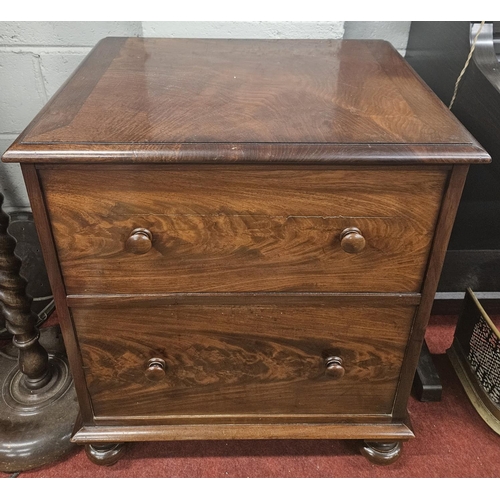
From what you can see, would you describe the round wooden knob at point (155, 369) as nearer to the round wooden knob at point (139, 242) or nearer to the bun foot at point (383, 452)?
the round wooden knob at point (139, 242)

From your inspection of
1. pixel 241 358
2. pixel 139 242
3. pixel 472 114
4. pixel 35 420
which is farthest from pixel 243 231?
pixel 35 420

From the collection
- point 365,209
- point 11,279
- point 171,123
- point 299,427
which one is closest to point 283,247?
point 365,209

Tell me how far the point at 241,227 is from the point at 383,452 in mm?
552

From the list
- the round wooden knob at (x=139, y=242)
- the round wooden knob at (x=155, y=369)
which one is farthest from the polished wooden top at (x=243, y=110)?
the round wooden knob at (x=155, y=369)

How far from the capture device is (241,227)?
0.67 m

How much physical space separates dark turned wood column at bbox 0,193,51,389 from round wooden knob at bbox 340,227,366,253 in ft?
1.84

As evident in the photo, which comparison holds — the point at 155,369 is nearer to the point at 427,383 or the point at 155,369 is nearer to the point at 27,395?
the point at 27,395

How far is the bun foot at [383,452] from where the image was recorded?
927 millimetres

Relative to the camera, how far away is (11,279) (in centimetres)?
86

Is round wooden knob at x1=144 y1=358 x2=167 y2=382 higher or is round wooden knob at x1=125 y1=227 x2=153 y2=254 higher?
round wooden knob at x1=125 y1=227 x2=153 y2=254

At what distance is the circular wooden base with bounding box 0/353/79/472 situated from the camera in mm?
916

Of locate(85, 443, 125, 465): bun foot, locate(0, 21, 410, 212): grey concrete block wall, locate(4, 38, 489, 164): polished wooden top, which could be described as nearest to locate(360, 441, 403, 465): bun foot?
locate(85, 443, 125, 465): bun foot

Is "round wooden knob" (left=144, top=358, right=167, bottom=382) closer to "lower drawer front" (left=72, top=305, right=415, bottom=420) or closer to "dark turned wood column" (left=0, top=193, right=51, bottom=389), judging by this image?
"lower drawer front" (left=72, top=305, right=415, bottom=420)
